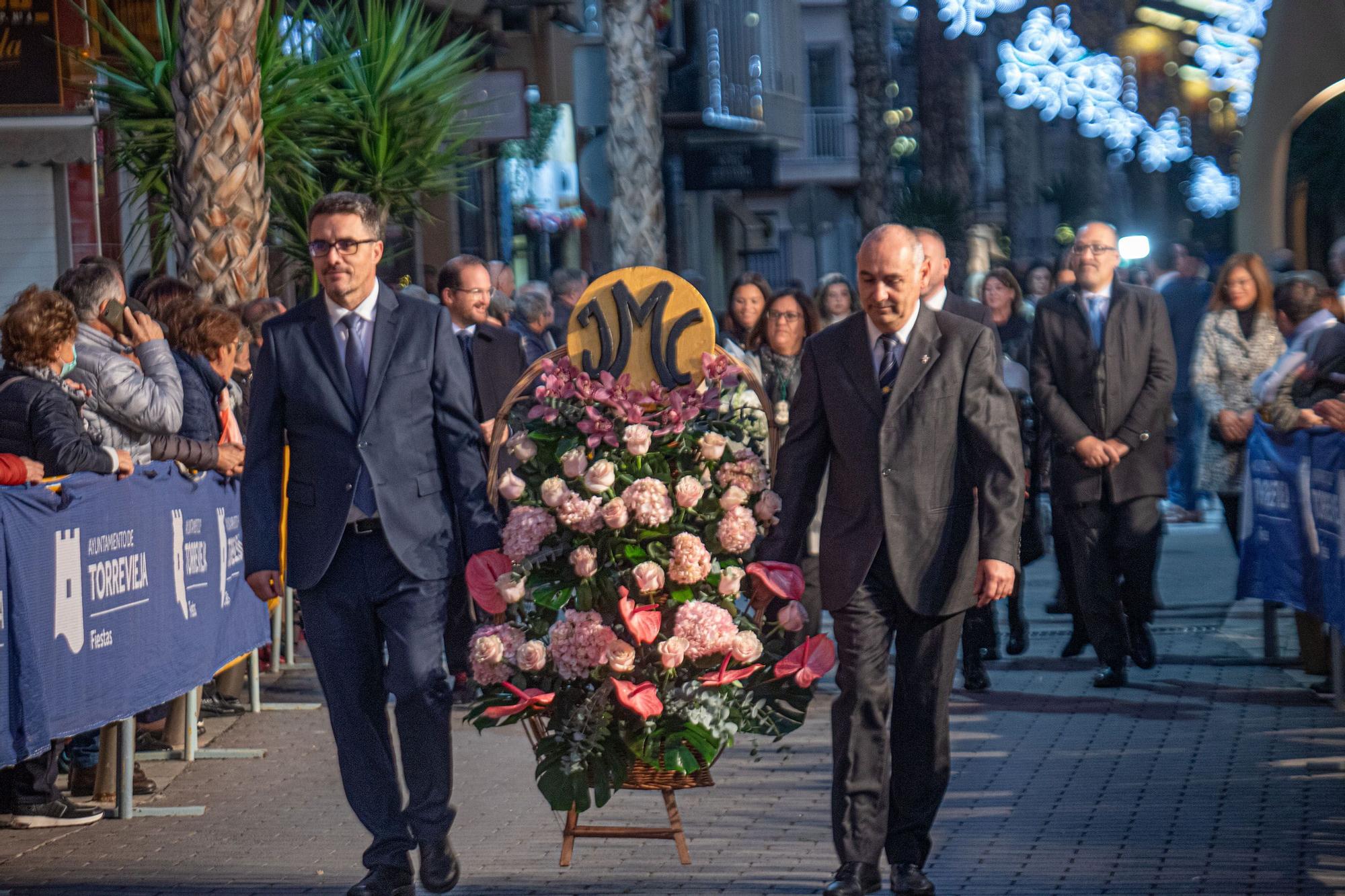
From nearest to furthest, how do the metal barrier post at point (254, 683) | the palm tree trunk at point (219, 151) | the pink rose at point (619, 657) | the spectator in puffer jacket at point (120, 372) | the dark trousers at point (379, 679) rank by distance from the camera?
the dark trousers at point (379, 679) → the pink rose at point (619, 657) → the spectator in puffer jacket at point (120, 372) → the metal barrier post at point (254, 683) → the palm tree trunk at point (219, 151)

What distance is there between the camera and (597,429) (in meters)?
6.54

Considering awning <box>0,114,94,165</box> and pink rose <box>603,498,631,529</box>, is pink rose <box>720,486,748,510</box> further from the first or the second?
awning <box>0,114,94,165</box>

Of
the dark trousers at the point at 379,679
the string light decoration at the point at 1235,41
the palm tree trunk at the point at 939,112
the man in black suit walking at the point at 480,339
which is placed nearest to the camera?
the dark trousers at the point at 379,679

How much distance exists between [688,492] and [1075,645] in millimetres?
5169

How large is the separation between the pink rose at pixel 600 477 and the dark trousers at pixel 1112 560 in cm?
440

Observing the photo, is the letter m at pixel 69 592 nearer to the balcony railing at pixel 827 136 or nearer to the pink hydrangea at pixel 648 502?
the pink hydrangea at pixel 648 502

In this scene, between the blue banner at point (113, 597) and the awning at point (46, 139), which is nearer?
the blue banner at point (113, 597)

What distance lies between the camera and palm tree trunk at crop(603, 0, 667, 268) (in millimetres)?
18266

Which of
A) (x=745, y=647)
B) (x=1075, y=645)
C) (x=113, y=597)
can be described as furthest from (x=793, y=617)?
(x=1075, y=645)

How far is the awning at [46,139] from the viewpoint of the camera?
47.9ft

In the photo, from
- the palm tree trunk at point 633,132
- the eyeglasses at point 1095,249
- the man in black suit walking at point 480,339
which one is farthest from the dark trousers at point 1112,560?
the palm tree trunk at point 633,132

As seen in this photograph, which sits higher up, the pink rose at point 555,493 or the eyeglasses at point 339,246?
the eyeglasses at point 339,246

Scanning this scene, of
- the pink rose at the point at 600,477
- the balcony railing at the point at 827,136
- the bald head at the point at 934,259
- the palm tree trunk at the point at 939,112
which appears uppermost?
the balcony railing at the point at 827,136

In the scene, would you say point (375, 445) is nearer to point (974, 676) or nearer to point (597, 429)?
point (597, 429)
